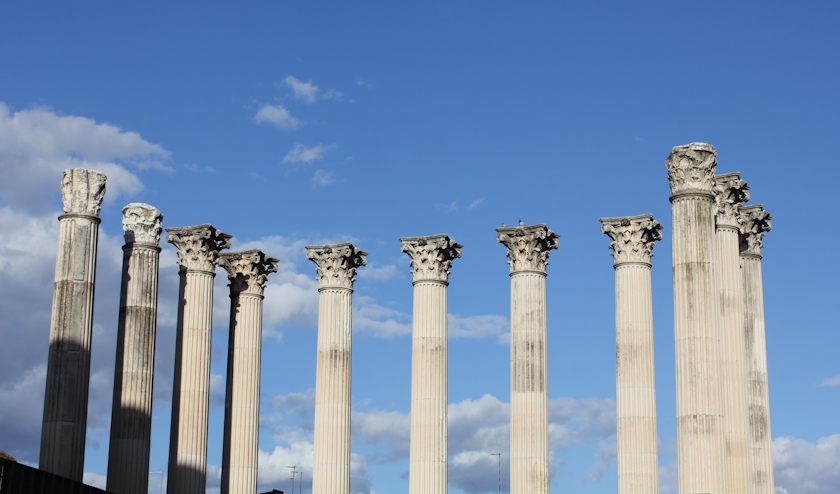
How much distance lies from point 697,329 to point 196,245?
27540mm

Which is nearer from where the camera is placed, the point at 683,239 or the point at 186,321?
the point at 683,239

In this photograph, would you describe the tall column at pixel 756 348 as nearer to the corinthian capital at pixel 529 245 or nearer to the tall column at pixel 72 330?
the corinthian capital at pixel 529 245

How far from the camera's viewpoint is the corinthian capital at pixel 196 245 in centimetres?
7338

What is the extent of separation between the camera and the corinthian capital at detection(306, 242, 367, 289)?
77188 mm

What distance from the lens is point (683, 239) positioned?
59.3 metres

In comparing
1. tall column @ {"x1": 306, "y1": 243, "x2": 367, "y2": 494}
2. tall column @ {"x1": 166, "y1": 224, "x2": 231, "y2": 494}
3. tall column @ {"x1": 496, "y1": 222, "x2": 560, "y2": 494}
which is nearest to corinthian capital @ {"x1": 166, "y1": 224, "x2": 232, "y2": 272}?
tall column @ {"x1": 166, "y1": 224, "x2": 231, "y2": 494}

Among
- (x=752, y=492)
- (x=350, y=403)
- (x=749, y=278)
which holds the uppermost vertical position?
(x=749, y=278)

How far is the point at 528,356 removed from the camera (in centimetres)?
7181

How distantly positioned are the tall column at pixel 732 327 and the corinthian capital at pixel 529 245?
9.34 meters

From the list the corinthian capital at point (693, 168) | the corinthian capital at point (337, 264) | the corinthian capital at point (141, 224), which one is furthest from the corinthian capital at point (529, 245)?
the corinthian capital at point (141, 224)

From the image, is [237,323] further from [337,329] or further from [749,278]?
[749,278]

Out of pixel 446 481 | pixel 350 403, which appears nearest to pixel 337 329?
pixel 350 403

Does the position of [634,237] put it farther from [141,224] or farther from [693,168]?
[141,224]

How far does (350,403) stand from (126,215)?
15934mm
